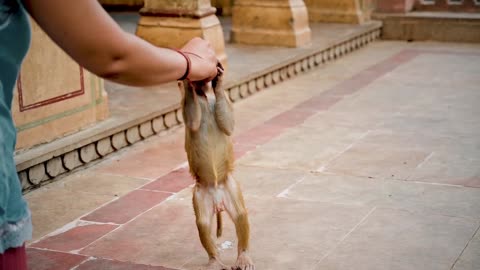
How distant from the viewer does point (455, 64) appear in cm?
1046

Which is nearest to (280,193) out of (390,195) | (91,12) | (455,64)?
(390,195)

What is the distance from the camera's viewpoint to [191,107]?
365cm

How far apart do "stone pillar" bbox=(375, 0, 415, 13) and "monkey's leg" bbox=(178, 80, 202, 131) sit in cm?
980

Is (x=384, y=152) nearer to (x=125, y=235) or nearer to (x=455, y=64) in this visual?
(x=125, y=235)

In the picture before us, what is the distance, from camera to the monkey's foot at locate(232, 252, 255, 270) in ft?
13.0

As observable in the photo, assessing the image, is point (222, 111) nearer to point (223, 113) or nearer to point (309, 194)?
point (223, 113)

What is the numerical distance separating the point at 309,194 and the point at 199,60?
378 centimetres

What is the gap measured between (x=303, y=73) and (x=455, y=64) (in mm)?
2015

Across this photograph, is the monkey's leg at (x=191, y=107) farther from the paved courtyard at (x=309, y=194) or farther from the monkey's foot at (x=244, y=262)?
the paved courtyard at (x=309, y=194)

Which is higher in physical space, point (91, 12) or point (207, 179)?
point (91, 12)

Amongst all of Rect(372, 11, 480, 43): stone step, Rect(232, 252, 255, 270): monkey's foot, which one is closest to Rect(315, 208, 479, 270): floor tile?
Rect(232, 252, 255, 270): monkey's foot

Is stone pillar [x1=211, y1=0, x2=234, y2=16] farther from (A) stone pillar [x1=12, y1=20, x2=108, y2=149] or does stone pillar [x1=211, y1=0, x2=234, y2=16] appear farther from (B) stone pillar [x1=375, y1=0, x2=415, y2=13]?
(A) stone pillar [x1=12, y1=20, x2=108, y2=149]

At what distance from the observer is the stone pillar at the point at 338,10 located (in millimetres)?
12391

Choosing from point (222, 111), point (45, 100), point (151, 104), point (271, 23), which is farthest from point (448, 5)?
point (222, 111)
